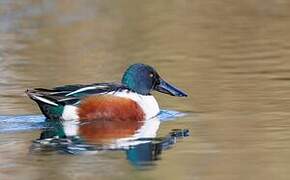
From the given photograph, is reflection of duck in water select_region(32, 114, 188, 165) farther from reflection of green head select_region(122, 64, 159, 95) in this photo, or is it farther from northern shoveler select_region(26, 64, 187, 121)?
reflection of green head select_region(122, 64, 159, 95)

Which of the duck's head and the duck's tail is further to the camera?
the duck's head

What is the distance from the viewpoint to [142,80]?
13.1 meters

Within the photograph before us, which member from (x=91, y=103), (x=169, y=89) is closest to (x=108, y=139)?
(x=91, y=103)

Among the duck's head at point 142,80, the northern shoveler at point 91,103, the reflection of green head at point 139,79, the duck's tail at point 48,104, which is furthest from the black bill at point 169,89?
the duck's tail at point 48,104

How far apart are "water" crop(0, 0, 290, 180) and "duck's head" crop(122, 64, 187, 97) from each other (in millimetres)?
261

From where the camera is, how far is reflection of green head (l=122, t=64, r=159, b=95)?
1302cm

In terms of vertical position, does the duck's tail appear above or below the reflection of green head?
below

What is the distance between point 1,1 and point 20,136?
15661mm

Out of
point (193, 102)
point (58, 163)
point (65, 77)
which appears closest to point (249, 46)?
point (65, 77)

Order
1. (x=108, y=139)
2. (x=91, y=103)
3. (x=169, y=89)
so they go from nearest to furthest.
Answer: (x=108, y=139) < (x=91, y=103) < (x=169, y=89)

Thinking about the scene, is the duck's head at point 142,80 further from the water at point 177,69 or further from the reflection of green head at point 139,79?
the water at point 177,69

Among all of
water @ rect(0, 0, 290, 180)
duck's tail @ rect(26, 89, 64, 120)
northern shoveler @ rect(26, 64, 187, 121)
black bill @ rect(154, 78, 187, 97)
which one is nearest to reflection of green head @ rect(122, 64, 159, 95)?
black bill @ rect(154, 78, 187, 97)

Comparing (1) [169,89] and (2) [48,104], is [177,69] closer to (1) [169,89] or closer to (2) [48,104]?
(1) [169,89]

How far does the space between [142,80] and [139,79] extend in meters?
0.04
